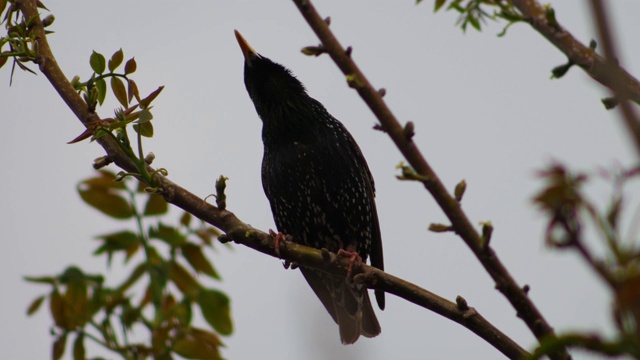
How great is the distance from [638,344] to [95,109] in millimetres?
2026

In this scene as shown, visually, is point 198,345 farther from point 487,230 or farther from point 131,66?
point 487,230

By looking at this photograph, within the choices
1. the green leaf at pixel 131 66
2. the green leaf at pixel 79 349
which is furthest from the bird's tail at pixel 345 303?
the green leaf at pixel 131 66

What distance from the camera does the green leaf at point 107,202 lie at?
→ 333 centimetres

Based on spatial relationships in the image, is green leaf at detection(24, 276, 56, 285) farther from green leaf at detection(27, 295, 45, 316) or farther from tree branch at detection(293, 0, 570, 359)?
tree branch at detection(293, 0, 570, 359)

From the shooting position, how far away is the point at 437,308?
2.27 m

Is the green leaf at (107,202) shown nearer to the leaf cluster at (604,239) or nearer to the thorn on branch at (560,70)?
the thorn on branch at (560,70)

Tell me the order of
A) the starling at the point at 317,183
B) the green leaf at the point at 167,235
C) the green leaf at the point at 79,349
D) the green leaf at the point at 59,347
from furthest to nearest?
the starling at the point at 317,183 → the green leaf at the point at 167,235 → the green leaf at the point at 59,347 → the green leaf at the point at 79,349

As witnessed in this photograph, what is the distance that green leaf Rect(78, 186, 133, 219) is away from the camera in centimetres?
333

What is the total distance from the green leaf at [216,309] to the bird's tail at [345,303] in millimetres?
1774

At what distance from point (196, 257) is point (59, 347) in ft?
2.06

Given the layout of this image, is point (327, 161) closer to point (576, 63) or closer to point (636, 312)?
point (576, 63)

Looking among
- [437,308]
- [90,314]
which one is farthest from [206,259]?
[437,308]

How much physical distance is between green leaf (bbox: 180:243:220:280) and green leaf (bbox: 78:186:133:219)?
0.26 m

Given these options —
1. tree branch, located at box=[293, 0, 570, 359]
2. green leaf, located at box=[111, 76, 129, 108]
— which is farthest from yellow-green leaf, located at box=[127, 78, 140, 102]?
tree branch, located at box=[293, 0, 570, 359]
